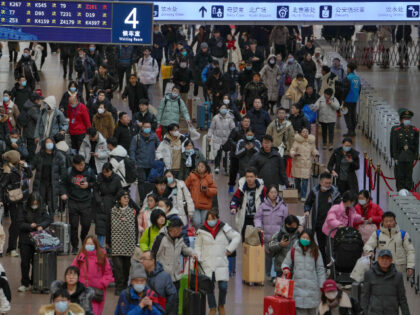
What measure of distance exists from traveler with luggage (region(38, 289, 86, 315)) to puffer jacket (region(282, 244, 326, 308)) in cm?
309

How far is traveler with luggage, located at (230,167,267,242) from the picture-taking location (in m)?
18.7

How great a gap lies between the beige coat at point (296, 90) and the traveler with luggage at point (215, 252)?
498 inches

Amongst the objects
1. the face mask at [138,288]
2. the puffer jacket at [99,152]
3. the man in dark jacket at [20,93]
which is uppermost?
the man in dark jacket at [20,93]

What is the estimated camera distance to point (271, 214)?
18.0m

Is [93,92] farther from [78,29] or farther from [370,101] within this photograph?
[370,101]

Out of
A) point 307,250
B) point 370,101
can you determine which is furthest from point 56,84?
point 307,250

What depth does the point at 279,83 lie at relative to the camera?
30547 mm

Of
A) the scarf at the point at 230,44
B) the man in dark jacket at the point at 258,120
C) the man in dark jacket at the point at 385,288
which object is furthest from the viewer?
the scarf at the point at 230,44

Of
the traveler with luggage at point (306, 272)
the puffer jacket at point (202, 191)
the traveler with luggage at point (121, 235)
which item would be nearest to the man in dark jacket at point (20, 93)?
the puffer jacket at point (202, 191)

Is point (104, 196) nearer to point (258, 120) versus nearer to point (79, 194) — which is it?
point (79, 194)

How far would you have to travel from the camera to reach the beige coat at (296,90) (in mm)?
28859

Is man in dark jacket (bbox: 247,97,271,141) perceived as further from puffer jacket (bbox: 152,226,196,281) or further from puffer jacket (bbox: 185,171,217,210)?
puffer jacket (bbox: 152,226,196,281)

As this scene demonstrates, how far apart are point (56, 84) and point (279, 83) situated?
8.15m

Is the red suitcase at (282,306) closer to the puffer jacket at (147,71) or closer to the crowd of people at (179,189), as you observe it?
the crowd of people at (179,189)
